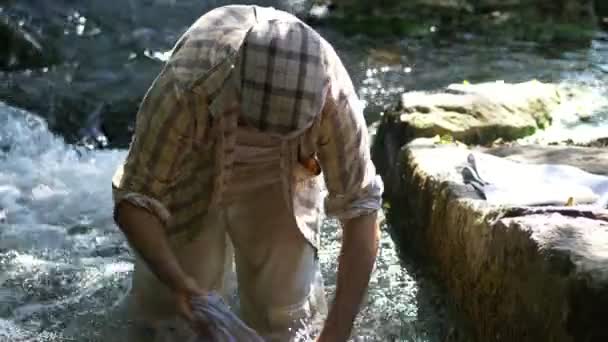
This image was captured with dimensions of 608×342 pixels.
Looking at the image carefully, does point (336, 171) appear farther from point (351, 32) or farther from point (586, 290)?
point (351, 32)

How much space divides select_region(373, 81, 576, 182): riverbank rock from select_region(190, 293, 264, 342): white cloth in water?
265 centimetres

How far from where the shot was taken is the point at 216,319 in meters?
2.19

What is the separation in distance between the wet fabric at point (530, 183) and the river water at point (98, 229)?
0.52 meters

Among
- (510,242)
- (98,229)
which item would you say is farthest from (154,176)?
(98,229)

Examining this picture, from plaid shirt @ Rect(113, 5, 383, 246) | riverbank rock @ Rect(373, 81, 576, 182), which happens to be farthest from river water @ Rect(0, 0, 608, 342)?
plaid shirt @ Rect(113, 5, 383, 246)

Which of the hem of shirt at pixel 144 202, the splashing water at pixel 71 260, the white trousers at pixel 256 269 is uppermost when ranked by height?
the hem of shirt at pixel 144 202

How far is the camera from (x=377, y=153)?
5203 mm

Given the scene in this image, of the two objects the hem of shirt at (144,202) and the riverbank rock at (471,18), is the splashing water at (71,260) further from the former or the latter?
the riverbank rock at (471,18)

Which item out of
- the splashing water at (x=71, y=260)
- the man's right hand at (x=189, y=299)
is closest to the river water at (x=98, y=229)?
the splashing water at (x=71, y=260)

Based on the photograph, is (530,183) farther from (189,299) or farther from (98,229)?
(98,229)

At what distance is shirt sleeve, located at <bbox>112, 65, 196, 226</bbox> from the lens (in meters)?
2.10

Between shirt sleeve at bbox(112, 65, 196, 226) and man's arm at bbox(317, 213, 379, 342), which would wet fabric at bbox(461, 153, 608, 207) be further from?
shirt sleeve at bbox(112, 65, 196, 226)

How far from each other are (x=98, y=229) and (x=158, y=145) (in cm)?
291

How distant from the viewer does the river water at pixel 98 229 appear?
3.68 m
